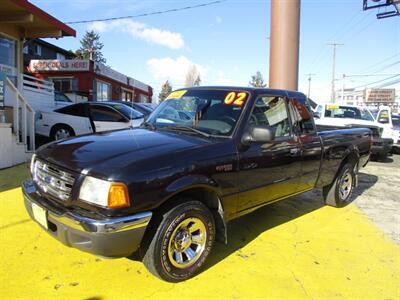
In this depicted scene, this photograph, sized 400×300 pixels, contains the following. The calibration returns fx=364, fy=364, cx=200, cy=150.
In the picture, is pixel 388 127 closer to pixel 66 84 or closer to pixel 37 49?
pixel 66 84

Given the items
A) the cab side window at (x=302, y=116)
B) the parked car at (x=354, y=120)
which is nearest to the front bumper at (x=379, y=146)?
the parked car at (x=354, y=120)

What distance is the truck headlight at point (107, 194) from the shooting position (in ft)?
9.12

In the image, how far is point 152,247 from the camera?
3.05m

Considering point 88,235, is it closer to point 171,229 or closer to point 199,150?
point 171,229

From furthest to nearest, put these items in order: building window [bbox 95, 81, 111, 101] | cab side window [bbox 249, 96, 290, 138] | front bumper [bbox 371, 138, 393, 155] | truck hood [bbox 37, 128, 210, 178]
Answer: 1. building window [bbox 95, 81, 111, 101]
2. front bumper [bbox 371, 138, 393, 155]
3. cab side window [bbox 249, 96, 290, 138]
4. truck hood [bbox 37, 128, 210, 178]

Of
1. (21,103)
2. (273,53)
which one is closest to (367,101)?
(273,53)

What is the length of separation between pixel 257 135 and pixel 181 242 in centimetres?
131

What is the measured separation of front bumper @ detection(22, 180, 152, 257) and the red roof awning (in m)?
9.59

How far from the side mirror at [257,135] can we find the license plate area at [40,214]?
1998 millimetres

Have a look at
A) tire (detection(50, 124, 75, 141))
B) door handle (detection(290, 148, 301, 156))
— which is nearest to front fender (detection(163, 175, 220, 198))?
door handle (detection(290, 148, 301, 156))

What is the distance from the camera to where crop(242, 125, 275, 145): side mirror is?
3699 mm

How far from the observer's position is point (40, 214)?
320 cm

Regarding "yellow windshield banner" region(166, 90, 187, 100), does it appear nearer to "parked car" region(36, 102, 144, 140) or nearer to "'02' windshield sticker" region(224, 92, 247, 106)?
"'02' windshield sticker" region(224, 92, 247, 106)

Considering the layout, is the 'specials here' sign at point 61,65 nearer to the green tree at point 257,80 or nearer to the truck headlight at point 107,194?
the truck headlight at point 107,194
